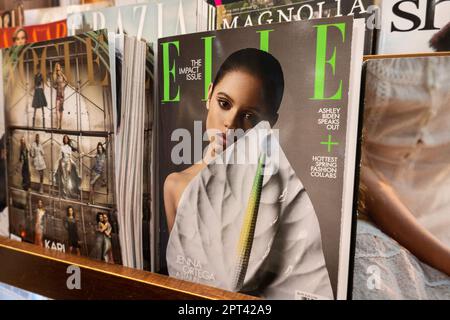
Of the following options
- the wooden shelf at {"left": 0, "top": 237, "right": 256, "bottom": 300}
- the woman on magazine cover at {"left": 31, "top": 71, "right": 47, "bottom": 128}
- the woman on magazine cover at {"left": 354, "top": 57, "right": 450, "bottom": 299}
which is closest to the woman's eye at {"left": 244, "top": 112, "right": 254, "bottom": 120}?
the woman on magazine cover at {"left": 354, "top": 57, "right": 450, "bottom": 299}

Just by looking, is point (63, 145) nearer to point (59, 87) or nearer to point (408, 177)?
point (59, 87)

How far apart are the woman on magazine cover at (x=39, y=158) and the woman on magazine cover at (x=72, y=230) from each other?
0.08 m

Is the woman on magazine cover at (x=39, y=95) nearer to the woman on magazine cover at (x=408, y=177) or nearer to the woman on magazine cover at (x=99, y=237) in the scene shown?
the woman on magazine cover at (x=99, y=237)

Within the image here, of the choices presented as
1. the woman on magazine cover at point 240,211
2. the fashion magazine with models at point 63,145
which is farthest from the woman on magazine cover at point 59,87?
the woman on magazine cover at point 240,211

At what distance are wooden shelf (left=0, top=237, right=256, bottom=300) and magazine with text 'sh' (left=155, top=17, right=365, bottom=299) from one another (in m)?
0.02

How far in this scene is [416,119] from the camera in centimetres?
34

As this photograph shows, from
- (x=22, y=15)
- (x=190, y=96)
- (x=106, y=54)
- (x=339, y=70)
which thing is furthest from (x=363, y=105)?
(x=22, y=15)

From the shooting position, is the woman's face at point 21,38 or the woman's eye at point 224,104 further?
the woman's face at point 21,38

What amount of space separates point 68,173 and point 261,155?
317 millimetres

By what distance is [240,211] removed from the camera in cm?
41

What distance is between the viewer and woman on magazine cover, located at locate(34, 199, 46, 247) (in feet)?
1.75

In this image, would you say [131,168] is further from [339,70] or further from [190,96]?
[339,70]

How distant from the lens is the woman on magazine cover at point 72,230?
50 centimetres
